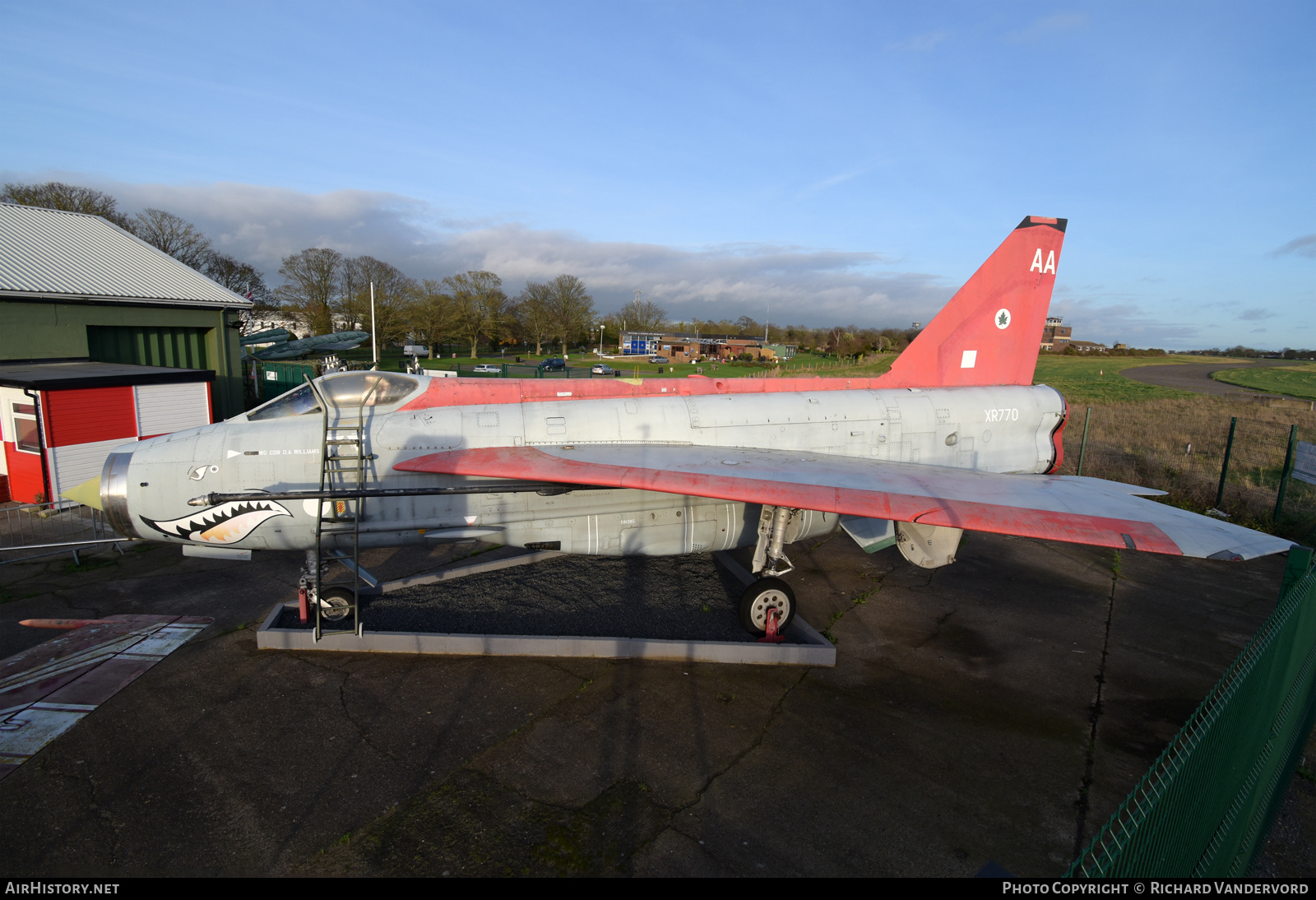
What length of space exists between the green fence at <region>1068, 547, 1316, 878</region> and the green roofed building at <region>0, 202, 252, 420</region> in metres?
17.6

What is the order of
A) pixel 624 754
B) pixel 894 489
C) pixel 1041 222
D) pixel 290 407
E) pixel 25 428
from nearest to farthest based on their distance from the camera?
pixel 624 754 → pixel 894 489 → pixel 290 407 → pixel 1041 222 → pixel 25 428

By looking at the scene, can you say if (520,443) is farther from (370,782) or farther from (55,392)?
(55,392)

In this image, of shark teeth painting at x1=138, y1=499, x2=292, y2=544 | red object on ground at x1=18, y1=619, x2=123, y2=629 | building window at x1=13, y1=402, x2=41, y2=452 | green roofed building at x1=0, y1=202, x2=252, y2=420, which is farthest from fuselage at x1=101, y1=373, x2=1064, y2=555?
green roofed building at x1=0, y1=202, x2=252, y2=420

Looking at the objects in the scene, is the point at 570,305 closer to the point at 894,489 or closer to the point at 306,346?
the point at 306,346

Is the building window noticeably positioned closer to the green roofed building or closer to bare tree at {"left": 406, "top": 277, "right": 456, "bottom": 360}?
the green roofed building

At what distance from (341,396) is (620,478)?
3.59 m

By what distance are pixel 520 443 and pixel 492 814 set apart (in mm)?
3970

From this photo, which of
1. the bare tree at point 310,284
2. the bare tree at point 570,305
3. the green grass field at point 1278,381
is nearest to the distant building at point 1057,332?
the green grass field at point 1278,381

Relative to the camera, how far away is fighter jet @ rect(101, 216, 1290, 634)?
20.0 ft

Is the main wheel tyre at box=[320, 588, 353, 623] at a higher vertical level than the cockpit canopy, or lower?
lower

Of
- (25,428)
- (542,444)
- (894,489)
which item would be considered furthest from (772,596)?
(25,428)

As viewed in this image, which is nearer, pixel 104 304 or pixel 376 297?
pixel 104 304

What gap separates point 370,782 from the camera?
16.1 feet

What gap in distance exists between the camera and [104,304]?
17.2m
